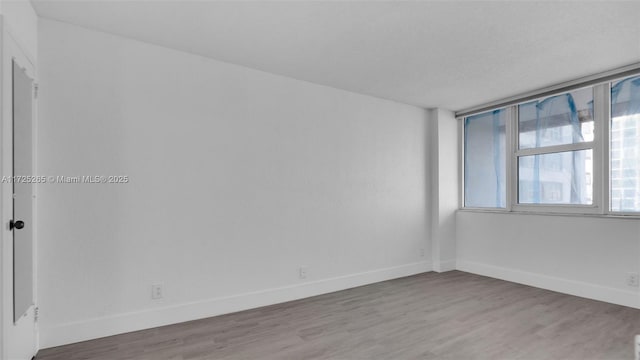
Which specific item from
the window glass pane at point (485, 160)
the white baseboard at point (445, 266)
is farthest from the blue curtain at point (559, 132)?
the white baseboard at point (445, 266)

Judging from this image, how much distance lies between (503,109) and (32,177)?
5265mm

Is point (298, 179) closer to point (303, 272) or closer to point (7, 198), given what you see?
point (303, 272)

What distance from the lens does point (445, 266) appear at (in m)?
4.88

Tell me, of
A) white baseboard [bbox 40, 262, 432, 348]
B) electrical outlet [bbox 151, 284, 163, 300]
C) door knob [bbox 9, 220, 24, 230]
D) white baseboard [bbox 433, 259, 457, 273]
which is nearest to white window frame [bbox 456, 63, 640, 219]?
white baseboard [bbox 433, 259, 457, 273]

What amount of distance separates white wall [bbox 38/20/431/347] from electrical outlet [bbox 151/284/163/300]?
43mm

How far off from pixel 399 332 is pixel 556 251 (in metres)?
2.53

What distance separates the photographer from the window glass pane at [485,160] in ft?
15.2

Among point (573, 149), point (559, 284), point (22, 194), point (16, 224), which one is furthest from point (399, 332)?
point (573, 149)

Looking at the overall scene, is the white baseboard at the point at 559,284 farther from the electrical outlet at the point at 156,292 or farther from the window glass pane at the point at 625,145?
the electrical outlet at the point at 156,292

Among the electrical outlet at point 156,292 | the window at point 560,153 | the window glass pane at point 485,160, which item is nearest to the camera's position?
the electrical outlet at point 156,292

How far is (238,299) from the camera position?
10.5 feet

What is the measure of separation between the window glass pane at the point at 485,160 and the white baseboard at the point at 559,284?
91 centimetres

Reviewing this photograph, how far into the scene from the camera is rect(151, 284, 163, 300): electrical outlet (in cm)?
281

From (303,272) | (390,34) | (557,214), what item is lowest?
(303,272)
